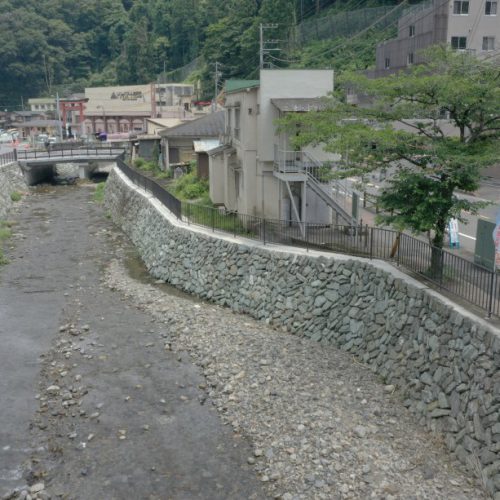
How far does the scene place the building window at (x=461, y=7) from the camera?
41.3 m

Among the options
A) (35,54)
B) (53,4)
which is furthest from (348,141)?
(53,4)

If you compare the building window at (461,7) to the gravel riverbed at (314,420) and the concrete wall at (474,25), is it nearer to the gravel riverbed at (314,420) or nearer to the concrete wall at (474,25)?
the concrete wall at (474,25)

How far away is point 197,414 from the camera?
44.7 feet

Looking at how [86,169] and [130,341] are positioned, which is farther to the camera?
[86,169]

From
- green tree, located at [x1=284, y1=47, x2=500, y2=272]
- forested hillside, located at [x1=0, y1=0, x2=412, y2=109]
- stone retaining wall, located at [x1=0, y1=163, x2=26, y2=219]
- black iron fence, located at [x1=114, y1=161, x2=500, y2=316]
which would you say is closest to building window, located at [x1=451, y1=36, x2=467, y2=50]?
black iron fence, located at [x1=114, y1=161, x2=500, y2=316]

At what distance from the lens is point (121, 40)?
12381 cm

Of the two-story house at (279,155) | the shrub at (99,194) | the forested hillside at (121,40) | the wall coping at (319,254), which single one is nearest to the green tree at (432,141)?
the wall coping at (319,254)

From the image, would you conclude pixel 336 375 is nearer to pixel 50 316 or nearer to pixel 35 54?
pixel 50 316

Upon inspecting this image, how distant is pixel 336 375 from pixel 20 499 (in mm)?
7628

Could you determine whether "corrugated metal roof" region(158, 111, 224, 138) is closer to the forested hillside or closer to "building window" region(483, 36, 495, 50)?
"building window" region(483, 36, 495, 50)

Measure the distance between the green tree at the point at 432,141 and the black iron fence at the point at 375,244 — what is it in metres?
0.47

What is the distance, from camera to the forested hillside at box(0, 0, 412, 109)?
72.4 metres

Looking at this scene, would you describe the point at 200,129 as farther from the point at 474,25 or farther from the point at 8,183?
the point at 474,25

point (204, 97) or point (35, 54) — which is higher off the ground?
point (35, 54)
